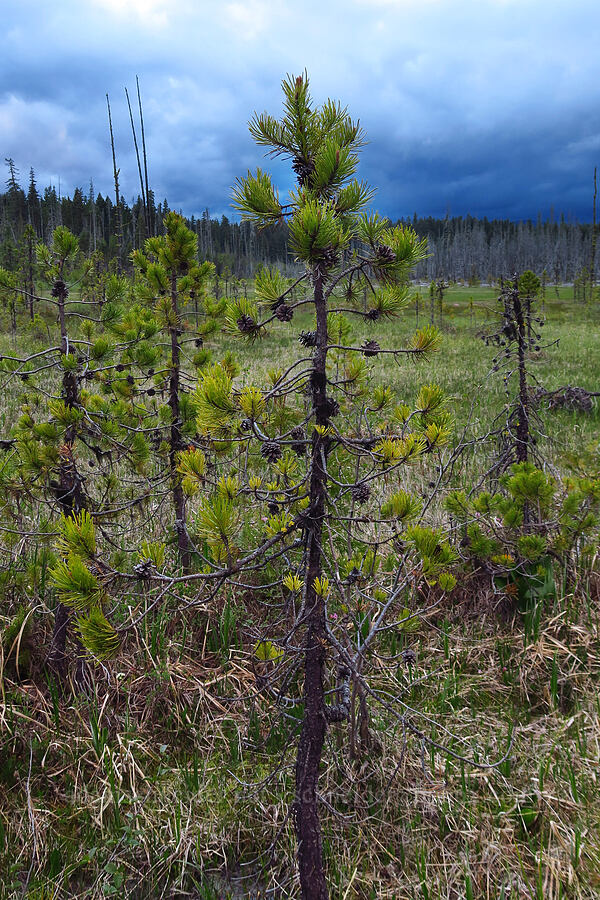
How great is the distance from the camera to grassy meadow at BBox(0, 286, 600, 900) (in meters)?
2.13

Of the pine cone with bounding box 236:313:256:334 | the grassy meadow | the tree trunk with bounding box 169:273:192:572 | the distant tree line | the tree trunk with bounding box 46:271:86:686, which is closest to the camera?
the pine cone with bounding box 236:313:256:334

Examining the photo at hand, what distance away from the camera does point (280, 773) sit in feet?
8.65

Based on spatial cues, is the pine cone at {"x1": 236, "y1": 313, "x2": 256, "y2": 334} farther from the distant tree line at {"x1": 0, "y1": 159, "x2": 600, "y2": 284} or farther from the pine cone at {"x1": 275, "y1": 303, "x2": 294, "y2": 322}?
the distant tree line at {"x1": 0, "y1": 159, "x2": 600, "y2": 284}

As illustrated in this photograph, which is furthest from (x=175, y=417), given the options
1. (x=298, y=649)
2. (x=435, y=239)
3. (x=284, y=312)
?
(x=435, y=239)

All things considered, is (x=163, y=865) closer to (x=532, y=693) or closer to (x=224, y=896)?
(x=224, y=896)

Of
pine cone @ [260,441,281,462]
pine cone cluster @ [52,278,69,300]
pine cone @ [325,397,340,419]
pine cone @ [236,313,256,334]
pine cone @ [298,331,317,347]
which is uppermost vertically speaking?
pine cone cluster @ [52,278,69,300]

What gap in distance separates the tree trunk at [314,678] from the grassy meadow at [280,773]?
99 mm

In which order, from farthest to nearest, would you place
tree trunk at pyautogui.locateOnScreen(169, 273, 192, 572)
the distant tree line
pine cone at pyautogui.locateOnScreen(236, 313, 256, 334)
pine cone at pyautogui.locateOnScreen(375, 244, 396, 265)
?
the distant tree line, tree trunk at pyautogui.locateOnScreen(169, 273, 192, 572), pine cone at pyautogui.locateOnScreen(236, 313, 256, 334), pine cone at pyautogui.locateOnScreen(375, 244, 396, 265)

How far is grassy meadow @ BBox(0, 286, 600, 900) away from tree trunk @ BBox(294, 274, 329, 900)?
99 mm

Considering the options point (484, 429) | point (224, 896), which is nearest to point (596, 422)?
point (484, 429)

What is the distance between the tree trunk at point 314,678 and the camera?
184 centimetres

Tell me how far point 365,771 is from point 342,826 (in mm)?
286

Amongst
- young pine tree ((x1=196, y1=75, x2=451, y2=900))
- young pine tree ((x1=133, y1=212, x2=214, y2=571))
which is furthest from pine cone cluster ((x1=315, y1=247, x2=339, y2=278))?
young pine tree ((x1=133, y1=212, x2=214, y2=571))

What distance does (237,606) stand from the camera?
3.76 metres
